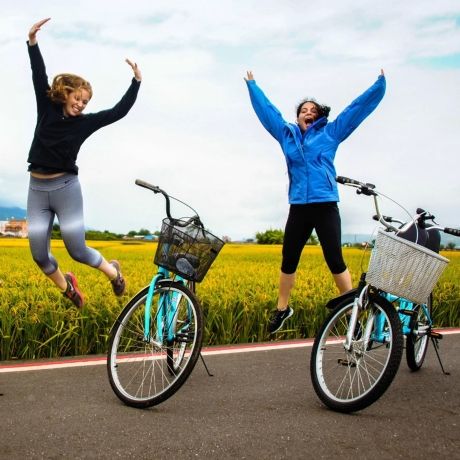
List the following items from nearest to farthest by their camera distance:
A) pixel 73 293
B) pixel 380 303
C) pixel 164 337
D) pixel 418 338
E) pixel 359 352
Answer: pixel 380 303
pixel 359 352
pixel 164 337
pixel 418 338
pixel 73 293

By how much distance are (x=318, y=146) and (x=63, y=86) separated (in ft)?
6.69

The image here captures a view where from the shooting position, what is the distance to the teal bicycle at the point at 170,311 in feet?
14.2

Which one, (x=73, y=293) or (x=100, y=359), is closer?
(x=100, y=359)

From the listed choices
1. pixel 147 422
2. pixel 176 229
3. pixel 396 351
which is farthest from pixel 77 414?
pixel 396 351

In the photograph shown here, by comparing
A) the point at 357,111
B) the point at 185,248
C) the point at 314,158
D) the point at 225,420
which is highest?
the point at 357,111

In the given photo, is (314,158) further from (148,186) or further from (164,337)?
(164,337)

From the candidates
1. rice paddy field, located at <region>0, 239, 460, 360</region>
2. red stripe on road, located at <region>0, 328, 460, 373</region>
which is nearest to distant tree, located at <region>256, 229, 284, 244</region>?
rice paddy field, located at <region>0, 239, 460, 360</region>

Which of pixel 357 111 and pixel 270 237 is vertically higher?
pixel 357 111

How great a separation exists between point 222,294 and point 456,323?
343 centimetres

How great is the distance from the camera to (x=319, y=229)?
5.50 m

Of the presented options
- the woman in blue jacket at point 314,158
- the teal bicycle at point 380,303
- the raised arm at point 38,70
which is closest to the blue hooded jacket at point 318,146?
the woman in blue jacket at point 314,158

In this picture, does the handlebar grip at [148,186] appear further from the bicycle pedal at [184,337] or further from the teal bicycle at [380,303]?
the teal bicycle at [380,303]

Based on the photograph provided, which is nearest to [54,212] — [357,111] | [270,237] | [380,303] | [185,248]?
[185,248]

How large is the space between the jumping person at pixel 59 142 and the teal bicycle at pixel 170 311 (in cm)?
100
